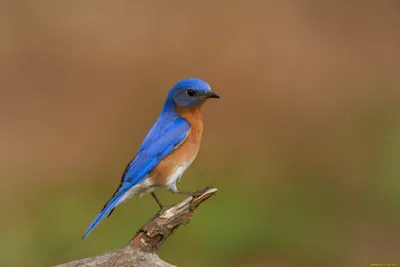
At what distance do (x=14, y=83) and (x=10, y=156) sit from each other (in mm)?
2053

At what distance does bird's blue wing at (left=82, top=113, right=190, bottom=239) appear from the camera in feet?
18.8

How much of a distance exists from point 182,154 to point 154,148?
0.79 feet

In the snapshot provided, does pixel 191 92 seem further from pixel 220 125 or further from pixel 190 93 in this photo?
pixel 220 125

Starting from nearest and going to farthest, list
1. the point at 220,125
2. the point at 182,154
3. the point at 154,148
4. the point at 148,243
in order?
the point at 148,243
the point at 154,148
the point at 182,154
the point at 220,125

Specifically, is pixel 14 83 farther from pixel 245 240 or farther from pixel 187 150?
pixel 187 150

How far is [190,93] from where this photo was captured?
235 inches

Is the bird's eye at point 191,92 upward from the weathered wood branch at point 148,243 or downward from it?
upward

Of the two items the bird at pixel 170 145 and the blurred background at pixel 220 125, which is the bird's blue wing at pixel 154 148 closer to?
the bird at pixel 170 145

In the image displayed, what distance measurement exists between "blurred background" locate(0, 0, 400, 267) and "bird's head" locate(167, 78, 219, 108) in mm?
3981

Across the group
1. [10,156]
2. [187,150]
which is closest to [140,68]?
[10,156]

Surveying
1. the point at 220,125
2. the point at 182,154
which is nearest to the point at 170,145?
the point at 182,154

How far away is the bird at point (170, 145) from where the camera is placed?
5.78 metres

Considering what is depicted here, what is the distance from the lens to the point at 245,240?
417 inches

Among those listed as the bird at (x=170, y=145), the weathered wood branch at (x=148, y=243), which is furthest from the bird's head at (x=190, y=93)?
the weathered wood branch at (x=148, y=243)
